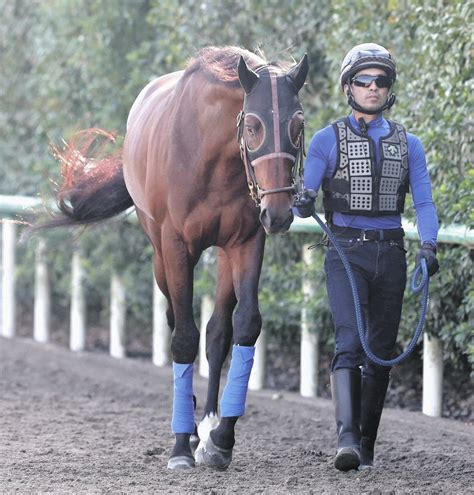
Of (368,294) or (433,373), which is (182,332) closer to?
(368,294)

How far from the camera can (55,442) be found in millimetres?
5938

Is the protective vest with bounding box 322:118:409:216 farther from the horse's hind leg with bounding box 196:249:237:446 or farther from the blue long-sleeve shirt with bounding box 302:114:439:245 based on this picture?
the horse's hind leg with bounding box 196:249:237:446

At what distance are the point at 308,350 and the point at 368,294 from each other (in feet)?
8.24

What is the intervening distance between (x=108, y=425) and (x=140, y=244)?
3174mm

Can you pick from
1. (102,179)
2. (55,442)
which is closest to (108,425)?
Result: (55,442)

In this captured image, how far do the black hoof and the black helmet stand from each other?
5.08 ft

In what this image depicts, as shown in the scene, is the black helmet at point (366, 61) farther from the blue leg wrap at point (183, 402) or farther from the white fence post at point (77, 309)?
the white fence post at point (77, 309)

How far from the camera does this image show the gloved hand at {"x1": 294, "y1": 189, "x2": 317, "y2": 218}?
4.96 m

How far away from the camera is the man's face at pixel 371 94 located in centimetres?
502

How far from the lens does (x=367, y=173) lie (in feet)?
16.5

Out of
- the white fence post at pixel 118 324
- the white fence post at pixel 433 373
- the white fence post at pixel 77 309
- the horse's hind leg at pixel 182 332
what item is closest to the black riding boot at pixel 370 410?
the horse's hind leg at pixel 182 332

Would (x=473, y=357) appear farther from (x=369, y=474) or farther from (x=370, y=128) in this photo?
(x=370, y=128)

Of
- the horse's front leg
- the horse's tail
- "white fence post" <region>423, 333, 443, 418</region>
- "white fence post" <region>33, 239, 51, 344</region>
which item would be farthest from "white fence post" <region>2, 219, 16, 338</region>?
the horse's front leg

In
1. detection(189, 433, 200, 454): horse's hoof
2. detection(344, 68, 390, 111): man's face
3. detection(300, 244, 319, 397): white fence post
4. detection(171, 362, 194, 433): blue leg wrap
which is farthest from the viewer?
detection(300, 244, 319, 397): white fence post
